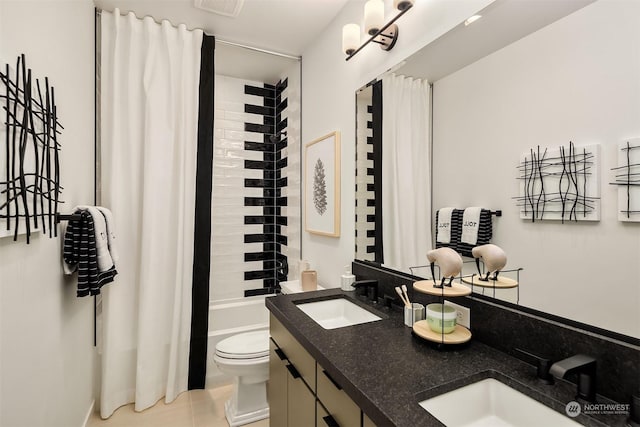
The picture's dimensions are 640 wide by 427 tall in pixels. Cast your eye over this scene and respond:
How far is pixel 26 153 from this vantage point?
1.11 m

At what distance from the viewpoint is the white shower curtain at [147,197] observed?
2191mm

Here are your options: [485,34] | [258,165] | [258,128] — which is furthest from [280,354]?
[258,128]

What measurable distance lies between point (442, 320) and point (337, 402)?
1.56 feet

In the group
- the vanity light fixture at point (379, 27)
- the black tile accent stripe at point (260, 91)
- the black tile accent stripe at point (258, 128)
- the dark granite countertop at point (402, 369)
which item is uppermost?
the black tile accent stripe at point (260, 91)

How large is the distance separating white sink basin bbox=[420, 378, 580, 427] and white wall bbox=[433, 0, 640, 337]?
0.29 metres

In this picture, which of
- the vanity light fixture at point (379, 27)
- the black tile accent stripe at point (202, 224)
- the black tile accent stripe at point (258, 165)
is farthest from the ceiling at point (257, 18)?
the black tile accent stripe at point (258, 165)

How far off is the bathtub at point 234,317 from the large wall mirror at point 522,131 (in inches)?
63.3

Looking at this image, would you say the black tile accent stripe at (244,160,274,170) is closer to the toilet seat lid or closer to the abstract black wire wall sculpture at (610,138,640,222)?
the toilet seat lid

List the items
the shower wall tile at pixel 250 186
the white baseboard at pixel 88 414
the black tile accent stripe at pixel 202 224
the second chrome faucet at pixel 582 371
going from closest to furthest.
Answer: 1. the second chrome faucet at pixel 582 371
2. the white baseboard at pixel 88 414
3. the black tile accent stripe at pixel 202 224
4. the shower wall tile at pixel 250 186

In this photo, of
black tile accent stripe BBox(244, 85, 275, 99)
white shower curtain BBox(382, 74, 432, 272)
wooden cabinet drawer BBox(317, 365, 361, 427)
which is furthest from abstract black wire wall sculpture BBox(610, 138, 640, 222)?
black tile accent stripe BBox(244, 85, 275, 99)

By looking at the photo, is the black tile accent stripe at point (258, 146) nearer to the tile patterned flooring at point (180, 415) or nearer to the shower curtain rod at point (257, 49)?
the shower curtain rod at point (257, 49)

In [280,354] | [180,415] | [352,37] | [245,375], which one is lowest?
[180,415]

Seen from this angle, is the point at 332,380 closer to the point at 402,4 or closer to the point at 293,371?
the point at 293,371

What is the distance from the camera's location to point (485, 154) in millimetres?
1238
